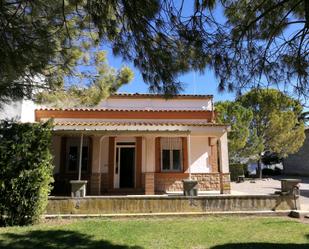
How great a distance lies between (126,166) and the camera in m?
18.7

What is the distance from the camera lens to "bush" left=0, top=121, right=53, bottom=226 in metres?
10.1

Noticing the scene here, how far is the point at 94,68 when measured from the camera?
1105 centimetres

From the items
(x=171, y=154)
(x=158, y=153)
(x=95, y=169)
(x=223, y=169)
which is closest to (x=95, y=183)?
(x=95, y=169)

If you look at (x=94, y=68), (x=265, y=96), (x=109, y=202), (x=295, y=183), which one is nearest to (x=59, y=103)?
(x=94, y=68)

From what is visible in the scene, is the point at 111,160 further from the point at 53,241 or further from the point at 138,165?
the point at 53,241

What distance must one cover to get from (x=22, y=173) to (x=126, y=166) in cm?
877

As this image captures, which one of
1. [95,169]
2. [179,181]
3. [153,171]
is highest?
[95,169]

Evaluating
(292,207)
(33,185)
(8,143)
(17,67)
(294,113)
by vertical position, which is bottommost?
(292,207)

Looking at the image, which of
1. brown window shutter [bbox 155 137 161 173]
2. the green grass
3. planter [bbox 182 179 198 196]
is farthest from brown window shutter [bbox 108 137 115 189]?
the green grass

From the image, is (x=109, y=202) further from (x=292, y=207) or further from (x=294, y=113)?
(x=294, y=113)

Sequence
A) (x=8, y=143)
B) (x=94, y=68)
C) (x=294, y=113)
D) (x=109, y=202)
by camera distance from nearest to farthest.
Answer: (x=8, y=143) → (x=94, y=68) → (x=109, y=202) → (x=294, y=113)

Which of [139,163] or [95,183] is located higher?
[139,163]

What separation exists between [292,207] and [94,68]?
27.4 feet

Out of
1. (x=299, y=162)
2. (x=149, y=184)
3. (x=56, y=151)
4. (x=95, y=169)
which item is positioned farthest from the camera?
(x=299, y=162)
